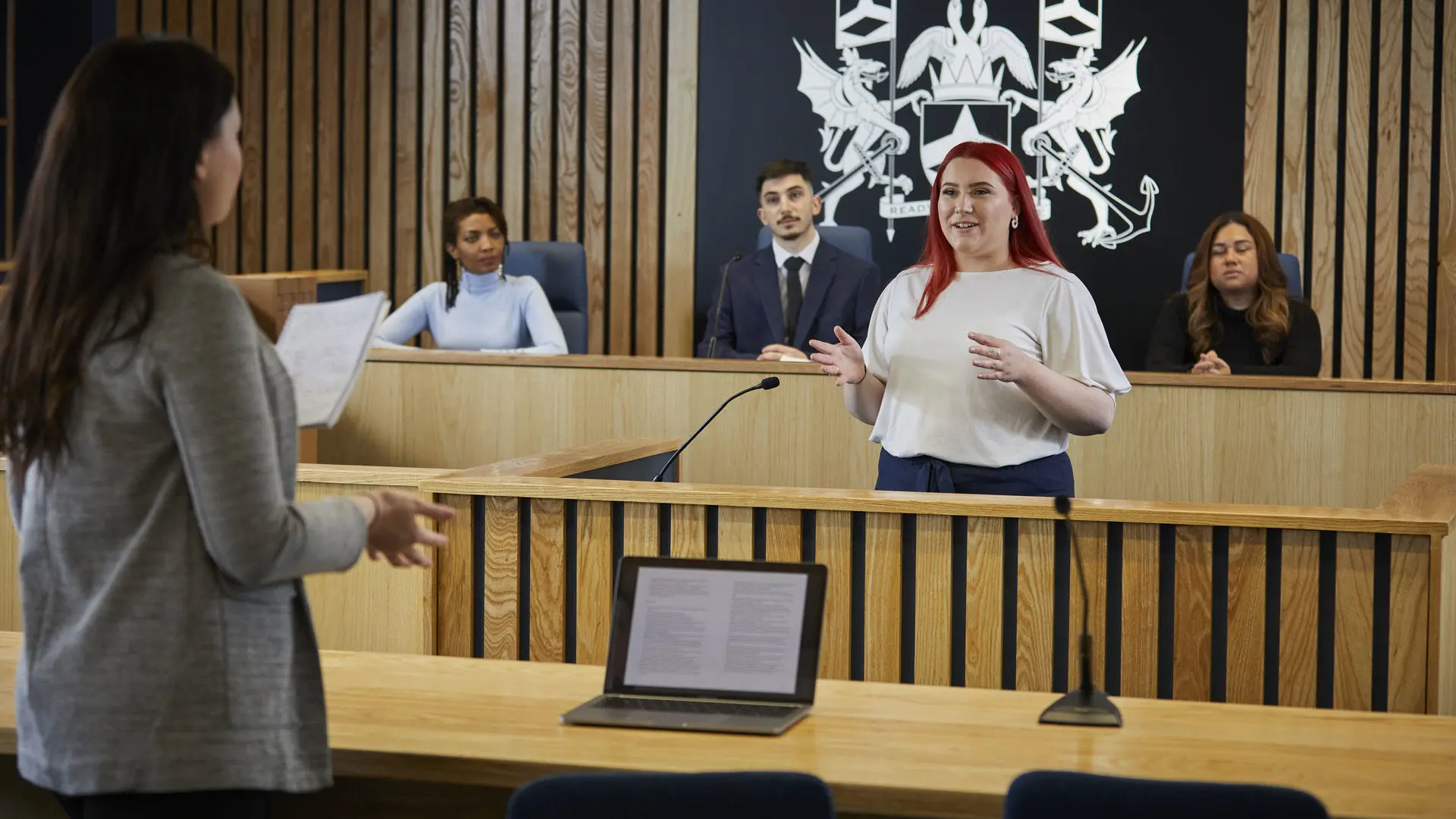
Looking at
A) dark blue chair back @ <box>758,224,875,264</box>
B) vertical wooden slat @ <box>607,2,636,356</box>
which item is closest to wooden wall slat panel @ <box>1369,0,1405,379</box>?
dark blue chair back @ <box>758,224,875,264</box>

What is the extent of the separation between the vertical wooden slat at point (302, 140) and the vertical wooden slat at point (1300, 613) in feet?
20.1

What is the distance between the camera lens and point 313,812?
1.96 metres

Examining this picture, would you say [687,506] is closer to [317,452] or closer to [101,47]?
[101,47]

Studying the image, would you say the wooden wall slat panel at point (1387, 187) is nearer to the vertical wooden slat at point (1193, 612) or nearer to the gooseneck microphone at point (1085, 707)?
the vertical wooden slat at point (1193, 612)

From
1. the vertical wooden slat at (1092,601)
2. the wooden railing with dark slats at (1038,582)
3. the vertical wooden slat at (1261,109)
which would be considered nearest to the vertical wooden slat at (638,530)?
the wooden railing with dark slats at (1038,582)

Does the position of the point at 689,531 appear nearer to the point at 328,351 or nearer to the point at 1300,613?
the point at 1300,613

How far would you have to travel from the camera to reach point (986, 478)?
2.80 meters

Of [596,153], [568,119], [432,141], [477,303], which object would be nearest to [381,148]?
[432,141]

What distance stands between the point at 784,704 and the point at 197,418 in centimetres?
82

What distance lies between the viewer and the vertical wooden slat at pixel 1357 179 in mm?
6918

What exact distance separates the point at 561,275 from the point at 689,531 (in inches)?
143

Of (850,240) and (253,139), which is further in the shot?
(253,139)

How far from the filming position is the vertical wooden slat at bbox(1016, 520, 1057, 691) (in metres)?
2.58

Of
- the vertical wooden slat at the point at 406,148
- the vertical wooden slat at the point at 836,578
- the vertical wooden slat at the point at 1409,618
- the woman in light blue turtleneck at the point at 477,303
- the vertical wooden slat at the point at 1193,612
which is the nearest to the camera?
the vertical wooden slat at the point at 1409,618
